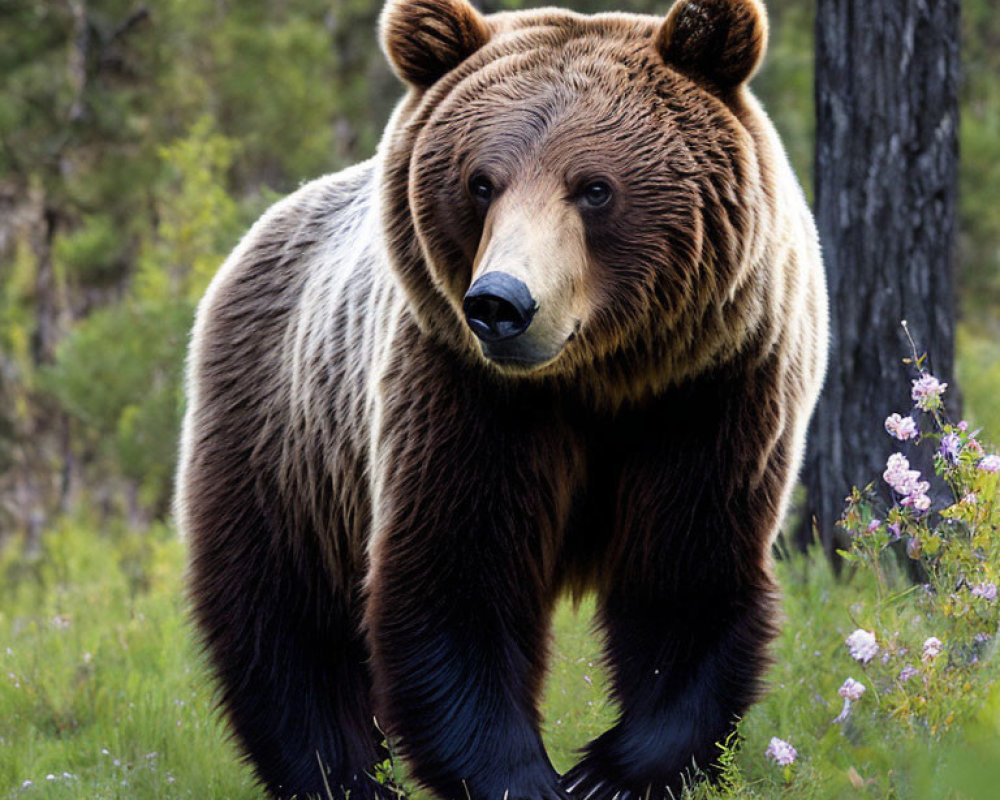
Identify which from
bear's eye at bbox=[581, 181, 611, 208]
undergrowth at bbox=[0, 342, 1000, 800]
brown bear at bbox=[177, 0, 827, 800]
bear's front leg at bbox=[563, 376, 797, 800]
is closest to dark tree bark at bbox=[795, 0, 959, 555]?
undergrowth at bbox=[0, 342, 1000, 800]

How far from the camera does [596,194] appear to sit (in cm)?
326

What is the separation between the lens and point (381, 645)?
3650 mm

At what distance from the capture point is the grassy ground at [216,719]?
11.1 feet

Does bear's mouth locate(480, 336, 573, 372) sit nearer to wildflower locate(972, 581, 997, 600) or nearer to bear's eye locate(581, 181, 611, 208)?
bear's eye locate(581, 181, 611, 208)

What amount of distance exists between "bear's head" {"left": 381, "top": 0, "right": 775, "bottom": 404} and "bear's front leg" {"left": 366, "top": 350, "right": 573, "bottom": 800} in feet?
0.65

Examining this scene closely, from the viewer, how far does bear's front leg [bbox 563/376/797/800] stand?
3.57 m

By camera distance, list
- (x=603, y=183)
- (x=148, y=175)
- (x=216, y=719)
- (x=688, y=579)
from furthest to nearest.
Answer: (x=148, y=175) < (x=216, y=719) < (x=688, y=579) < (x=603, y=183)

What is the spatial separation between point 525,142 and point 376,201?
62 cm

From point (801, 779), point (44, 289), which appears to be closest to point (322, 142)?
point (44, 289)

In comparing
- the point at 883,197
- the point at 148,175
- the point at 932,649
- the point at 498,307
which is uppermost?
the point at 498,307

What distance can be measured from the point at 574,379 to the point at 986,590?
3.65ft

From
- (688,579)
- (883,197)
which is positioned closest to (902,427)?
(688,579)

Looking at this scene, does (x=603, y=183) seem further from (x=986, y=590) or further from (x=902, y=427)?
(x=986, y=590)

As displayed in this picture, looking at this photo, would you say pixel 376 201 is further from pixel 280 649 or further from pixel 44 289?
pixel 44 289
